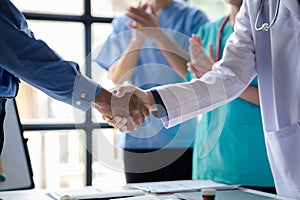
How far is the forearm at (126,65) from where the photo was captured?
1.99 metres

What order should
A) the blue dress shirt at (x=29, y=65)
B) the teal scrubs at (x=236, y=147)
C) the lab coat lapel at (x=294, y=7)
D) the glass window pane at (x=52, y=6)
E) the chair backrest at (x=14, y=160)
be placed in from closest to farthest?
the blue dress shirt at (x=29, y=65)
the lab coat lapel at (x=294, y=7)
the teal scrubs at (x=236, y=147)
the chair backrest at (x=14, y=160)
the glass window pane at (x=52, y=6)

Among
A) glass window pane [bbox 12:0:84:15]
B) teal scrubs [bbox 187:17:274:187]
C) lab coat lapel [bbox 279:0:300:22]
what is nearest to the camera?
lab coat lapel [bbox 279:0:300:22]

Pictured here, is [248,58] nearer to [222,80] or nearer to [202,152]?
[222,80]

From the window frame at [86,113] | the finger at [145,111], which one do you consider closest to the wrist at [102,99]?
the finger at [145,111]

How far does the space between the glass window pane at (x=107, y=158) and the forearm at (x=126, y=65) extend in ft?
0.72

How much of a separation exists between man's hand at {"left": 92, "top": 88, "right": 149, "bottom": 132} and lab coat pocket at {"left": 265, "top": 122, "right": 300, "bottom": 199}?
0.36m

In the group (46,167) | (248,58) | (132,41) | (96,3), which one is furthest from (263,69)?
(46,167)

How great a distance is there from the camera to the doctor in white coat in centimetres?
136

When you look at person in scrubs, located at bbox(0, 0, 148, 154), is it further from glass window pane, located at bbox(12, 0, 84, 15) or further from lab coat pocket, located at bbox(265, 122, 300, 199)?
glass window pane, located at bbox(12, 0, 84, 15)

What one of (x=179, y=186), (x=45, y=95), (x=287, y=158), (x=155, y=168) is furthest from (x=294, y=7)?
(x=45, y=95)

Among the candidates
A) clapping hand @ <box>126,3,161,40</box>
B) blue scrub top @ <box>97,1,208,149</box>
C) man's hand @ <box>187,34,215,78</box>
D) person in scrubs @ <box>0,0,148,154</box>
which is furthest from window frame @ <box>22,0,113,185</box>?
person in scrubs @ <box>0,0,148,154</box>

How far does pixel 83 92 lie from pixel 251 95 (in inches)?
25.5

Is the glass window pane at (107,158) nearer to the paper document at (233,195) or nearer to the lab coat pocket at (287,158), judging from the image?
the paper document at (233,195)

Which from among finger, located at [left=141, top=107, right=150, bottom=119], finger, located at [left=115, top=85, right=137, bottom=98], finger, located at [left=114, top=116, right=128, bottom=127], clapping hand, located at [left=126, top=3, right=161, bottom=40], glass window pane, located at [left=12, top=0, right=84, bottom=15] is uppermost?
glass window pane, located at [left=12, top=0, right=84, bottom=15]
